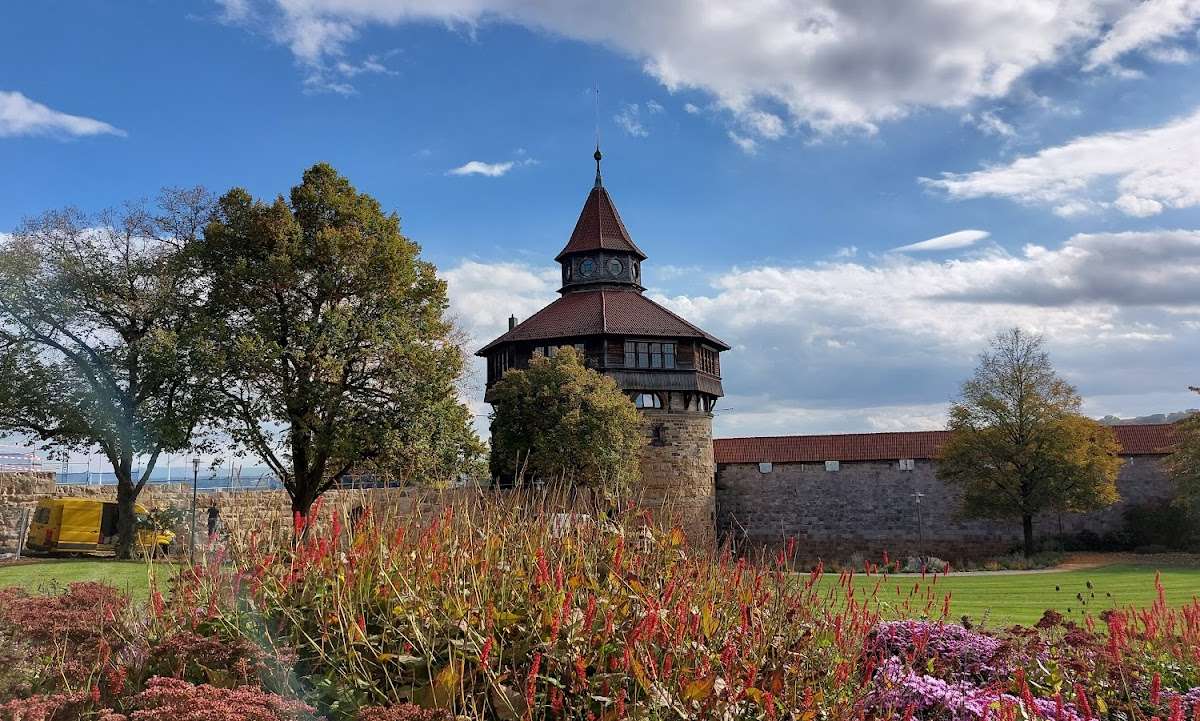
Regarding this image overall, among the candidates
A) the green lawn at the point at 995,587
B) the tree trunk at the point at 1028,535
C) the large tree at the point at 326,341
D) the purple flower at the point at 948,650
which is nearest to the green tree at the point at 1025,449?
the tree trunk at the point at 1028,535

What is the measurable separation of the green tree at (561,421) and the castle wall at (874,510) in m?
10.1

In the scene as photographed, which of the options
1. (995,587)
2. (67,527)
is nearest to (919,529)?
(995,587)

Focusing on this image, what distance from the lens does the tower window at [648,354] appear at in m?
35.3

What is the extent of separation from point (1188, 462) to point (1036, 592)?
19.0 metres

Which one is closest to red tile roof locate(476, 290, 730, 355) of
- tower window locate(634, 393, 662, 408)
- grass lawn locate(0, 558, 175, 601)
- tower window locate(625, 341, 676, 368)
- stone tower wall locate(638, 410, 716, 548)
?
tower window locate(625, 341, 676, 368)

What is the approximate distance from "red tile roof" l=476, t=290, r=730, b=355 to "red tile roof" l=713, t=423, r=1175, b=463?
16.4 feet

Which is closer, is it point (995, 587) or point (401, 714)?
point (401, 714)

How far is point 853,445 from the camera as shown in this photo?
3938 cm

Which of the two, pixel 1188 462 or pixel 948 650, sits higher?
pixel 1188 462

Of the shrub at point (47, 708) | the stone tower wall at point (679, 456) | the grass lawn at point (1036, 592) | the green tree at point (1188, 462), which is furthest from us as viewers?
the stone tower wall at point (679, 456)

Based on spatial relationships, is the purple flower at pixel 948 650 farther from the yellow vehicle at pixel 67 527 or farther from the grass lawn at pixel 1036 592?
the yellow vehicle at pixel 67 527

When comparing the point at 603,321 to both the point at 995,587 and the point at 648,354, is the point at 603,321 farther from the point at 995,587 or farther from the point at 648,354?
the point at 995,587

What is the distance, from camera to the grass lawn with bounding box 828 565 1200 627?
517 inches

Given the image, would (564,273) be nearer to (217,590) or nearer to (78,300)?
(78,300)
